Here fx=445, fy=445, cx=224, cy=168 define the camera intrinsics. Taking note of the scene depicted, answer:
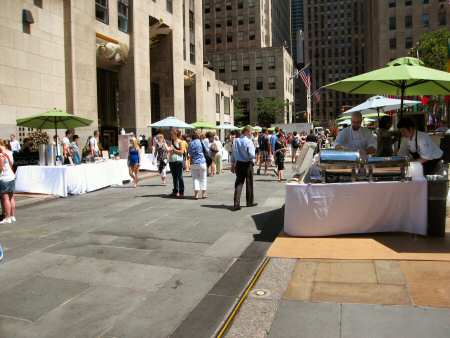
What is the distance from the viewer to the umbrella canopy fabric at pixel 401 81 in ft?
22.7

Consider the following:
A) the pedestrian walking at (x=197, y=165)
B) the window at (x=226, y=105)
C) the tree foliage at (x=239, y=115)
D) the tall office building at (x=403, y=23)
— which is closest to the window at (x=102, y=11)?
the pedestrian walking at (x=197, y=165)

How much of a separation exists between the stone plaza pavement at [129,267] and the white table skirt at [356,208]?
2.54 feet

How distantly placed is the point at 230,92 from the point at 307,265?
67.1 metres

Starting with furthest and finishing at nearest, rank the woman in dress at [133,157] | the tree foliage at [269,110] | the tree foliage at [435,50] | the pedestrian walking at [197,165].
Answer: the tree foliage at [269,110], the tree foliage at [435,50], the woman in dress at [133,157], the pedestrian walking at [197,165]

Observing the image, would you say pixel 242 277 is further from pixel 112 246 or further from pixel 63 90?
pixel 63 90

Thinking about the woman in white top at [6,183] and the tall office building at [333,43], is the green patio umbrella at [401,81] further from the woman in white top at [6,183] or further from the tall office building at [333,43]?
the tall office building at [333,43]

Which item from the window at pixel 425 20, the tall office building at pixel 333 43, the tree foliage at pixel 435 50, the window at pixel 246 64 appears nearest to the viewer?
the tree foliage at pixel 435 50

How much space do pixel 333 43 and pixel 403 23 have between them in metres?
75.7

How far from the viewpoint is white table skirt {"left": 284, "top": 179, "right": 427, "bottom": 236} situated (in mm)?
6734

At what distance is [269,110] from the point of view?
91188mm

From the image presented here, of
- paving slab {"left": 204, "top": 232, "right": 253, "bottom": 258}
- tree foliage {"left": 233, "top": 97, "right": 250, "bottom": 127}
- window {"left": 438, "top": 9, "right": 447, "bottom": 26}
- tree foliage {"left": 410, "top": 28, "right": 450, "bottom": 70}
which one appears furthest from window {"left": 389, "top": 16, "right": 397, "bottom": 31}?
paving slab {"left": 204, "top": 232, "right": 253, "bottom": 258}

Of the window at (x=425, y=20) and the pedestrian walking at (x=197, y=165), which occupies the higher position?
the window at (x=425, y=20)

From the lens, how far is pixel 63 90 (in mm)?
24250

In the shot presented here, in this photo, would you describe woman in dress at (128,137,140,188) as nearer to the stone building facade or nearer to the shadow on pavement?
the shadow on pavement
